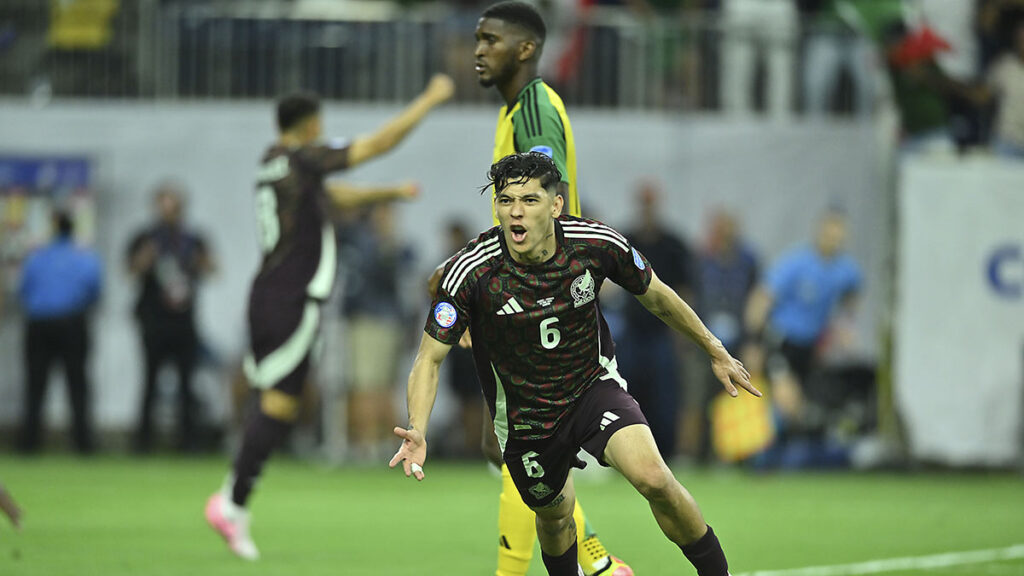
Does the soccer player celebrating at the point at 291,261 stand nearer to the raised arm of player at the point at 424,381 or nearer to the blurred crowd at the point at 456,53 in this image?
the raised arm of player at the point at 424,381

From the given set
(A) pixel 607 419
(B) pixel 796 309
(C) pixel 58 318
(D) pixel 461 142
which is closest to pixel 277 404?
(A) pixel 607 419

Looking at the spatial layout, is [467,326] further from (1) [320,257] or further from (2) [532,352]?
(1) [320,257]

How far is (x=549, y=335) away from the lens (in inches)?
265

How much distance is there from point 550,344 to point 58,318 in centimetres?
1161

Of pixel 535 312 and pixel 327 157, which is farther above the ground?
pixel 327 157

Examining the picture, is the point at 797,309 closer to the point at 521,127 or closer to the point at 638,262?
the point at 521,127

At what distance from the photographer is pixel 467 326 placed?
6656mm

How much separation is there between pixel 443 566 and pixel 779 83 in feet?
34.0

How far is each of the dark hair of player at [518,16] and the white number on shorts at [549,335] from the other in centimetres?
175

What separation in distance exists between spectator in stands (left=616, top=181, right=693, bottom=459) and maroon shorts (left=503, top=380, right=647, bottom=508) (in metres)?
9.84

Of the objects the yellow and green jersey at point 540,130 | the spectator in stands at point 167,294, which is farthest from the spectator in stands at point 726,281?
the yellow and green jersey at point 540,130

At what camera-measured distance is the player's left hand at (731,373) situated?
21.7ft

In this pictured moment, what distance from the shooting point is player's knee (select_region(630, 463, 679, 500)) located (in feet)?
21.2

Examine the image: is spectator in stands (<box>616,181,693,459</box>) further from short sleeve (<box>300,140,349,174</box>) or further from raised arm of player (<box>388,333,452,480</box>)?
raised arm of player (<box>388,333,452,480</box>)
